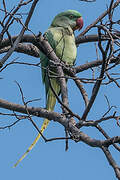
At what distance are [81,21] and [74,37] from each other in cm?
61

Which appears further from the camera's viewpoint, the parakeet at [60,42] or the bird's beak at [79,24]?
the bird's beak at [79,24]

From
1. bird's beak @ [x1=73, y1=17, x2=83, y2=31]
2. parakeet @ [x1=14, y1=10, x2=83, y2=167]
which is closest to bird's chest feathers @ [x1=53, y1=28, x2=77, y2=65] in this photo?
parakeet @ [x1=14, y1=10, x2=83, y2=167]

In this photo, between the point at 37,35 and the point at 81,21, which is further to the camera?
the point at 81,21

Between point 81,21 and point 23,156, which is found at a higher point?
point 81,21

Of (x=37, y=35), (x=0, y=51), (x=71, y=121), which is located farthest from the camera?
(x=0, y=51)


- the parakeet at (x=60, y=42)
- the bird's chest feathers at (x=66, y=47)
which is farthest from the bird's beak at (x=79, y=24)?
the bird's chest feathers at (x=66, y=47)

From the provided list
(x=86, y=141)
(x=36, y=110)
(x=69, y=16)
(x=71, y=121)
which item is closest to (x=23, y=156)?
(x=36, y=110)

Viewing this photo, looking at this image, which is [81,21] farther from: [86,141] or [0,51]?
[86,141]

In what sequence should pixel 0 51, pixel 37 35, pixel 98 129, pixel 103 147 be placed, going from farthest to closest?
pixel 0 51 < pixel 37 35 < pixel 98 129 < pixel 103 147

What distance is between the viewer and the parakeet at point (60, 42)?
397 centimetres

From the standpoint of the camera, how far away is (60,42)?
4.45m

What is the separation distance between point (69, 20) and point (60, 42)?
32.8 inches

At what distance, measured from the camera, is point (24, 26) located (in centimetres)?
253

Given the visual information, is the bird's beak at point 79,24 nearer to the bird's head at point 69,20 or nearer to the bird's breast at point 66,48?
the bird's head at point 69,20
